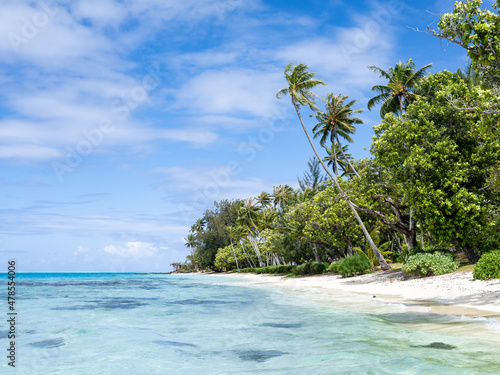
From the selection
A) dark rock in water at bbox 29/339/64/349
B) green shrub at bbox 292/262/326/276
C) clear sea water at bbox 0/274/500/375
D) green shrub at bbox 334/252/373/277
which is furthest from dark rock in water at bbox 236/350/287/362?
green shrub at bbox 292/262/326/276

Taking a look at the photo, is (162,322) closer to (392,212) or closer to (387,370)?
(387,370)

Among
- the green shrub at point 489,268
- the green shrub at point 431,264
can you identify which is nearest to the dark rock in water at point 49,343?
the green shrub at point 489,268

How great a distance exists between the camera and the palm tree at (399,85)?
112 feet

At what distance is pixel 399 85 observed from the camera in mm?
34094

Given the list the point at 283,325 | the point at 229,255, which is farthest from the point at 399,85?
the point at 229,255

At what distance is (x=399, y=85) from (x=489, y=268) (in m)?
22.6

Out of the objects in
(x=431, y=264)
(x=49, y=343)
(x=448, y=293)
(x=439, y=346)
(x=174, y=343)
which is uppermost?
(x=431, y=264)

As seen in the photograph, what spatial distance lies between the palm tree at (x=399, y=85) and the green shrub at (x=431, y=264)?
55.1 ft

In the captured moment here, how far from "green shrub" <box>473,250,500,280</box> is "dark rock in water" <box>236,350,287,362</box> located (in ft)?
37.7

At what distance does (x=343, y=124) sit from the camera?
1457 inches

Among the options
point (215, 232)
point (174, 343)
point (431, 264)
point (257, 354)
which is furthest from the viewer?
point (215, 232)

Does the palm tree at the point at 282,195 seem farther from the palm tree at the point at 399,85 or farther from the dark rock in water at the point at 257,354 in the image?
the dark rock in water at the point at 257,354

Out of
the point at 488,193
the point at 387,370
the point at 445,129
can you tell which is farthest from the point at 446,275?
the point at 387,370

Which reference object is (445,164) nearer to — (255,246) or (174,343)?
(174,343)
